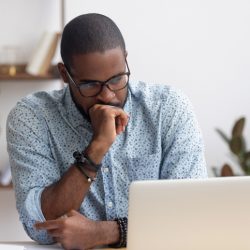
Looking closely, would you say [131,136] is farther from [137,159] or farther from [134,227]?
[134,227]

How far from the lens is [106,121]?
1815 mm

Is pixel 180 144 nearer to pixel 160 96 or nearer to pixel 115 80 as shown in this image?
pixel 160 96

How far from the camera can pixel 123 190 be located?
1934 mm

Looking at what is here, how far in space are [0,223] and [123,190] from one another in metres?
1.74

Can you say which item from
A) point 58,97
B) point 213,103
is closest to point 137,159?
point 58,97

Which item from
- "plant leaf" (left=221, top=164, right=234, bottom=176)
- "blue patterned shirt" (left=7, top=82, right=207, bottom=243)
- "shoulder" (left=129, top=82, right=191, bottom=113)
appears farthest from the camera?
"plant leaf" (left=221, top=164, right=234, bottom=176)

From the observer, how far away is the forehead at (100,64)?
178cm

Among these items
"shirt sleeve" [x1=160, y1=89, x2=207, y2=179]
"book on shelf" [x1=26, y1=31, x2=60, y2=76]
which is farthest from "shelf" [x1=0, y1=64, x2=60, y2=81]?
"shirt sleeve" [x1=160, y1=89, x2=207, y2=179]

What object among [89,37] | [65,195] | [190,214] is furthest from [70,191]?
[190,214]

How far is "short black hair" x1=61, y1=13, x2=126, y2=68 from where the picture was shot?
1.81 m

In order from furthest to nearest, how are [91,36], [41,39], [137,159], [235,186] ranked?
[41,39] < [137,159] < [91,36] < [235,186]

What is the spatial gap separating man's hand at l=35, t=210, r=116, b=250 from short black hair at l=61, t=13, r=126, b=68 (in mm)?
461

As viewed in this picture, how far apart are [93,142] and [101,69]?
8.2 inches

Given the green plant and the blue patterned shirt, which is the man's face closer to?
the blue patterned shirt
